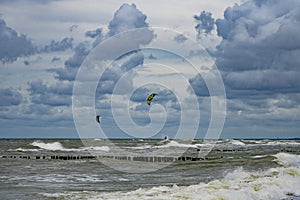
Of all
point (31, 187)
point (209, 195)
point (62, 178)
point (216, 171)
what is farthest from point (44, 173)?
point (209, 195)

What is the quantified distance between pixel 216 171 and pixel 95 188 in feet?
42.8

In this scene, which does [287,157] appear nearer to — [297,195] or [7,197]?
[297,195]

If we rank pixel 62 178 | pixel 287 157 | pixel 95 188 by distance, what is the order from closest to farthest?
pixel 95 188, pixel 62 178, pixel 287 157

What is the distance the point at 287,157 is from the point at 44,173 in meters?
22.2

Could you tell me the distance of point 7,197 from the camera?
2264 cm

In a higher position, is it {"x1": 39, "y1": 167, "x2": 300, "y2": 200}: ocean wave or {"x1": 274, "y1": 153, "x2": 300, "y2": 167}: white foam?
{"x1": 274, "y1": 153, "x2": 300, "y2": 167}: white foam

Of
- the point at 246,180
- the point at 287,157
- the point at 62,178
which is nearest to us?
the point at 246,180

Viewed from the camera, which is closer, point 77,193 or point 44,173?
point 77,193

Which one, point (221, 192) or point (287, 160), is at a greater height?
point (287, 160)

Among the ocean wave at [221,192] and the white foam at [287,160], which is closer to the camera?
the ocean wave at [221,192]

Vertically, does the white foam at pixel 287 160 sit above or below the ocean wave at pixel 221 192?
above

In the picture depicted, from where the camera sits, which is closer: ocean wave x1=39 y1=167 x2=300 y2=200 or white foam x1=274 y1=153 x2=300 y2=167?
ocean wave x1=39 y1=167 x2=300 y2=200

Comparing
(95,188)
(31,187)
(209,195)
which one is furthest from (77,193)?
(209,195)

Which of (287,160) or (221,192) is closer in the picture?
(221,192)
